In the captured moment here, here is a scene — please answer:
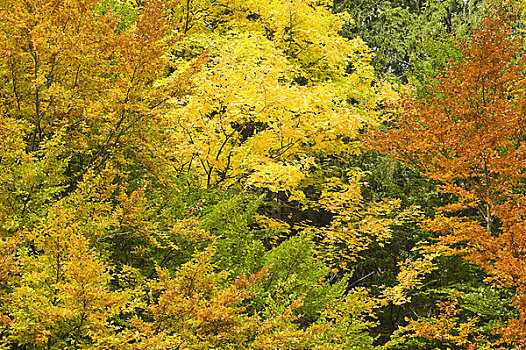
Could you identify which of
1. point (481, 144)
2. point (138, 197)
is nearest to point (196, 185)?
point (138, 197)

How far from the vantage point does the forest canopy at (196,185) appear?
17.3ft

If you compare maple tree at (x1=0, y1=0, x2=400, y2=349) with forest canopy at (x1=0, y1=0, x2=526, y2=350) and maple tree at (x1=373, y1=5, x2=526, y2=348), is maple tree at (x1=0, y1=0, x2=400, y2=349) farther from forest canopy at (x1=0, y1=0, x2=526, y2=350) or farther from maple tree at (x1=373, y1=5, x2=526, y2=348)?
maple tree at (x1=373, y1=5, x2=526, y2=348)

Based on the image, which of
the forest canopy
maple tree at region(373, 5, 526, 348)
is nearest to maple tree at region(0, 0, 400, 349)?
the forest canopy

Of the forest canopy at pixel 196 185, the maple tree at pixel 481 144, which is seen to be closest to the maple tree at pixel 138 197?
the forest canopy at pixel 196 185

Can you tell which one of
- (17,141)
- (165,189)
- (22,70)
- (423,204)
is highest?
(22,70)

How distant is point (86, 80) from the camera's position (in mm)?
7180

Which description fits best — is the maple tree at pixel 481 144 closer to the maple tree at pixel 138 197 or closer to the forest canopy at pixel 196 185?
the forest canopy at pixel 196 185

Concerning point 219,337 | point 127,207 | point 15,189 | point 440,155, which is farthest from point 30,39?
point 440,155

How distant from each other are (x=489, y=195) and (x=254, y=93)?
185 inches

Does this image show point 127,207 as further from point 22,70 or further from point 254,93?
A: point 254,93

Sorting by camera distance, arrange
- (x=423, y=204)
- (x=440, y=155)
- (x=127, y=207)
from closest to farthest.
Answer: (x=127, y=207)
(x=440, y=155)
(x=423, y=204)

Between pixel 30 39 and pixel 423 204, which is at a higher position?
pixel 30 39

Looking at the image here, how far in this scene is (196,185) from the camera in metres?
9.98

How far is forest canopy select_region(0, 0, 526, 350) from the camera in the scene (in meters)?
5.26
